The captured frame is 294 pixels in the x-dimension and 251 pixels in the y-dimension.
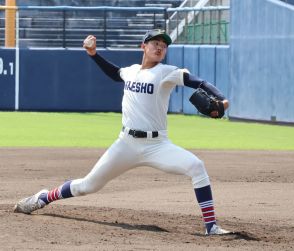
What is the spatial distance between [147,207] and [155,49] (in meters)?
2.05

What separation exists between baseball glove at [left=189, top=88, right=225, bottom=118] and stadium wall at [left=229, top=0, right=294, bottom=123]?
42.1ft

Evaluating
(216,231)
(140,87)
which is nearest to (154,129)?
(140,87)

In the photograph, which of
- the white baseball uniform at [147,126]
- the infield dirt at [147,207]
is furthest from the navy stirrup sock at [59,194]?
the white baseball uniform at [147,126]

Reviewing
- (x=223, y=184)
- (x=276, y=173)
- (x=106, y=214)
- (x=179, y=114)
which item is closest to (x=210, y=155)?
(x=276, y=173)

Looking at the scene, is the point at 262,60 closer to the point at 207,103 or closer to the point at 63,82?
the point at 63,82

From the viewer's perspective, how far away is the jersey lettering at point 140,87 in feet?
26.1

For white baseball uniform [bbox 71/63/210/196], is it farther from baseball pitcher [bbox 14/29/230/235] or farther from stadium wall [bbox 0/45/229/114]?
stadium wall [bbox 0/45/229/114]

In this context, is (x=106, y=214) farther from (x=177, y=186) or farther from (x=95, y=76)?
(x=95, y=76)

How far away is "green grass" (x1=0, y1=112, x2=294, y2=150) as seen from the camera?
53.4 ft

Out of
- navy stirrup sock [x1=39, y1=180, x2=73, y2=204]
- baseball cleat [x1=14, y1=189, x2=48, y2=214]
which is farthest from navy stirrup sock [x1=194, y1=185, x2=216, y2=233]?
baseball cleat [x1=14, y1=189, x2=48, y2=214]

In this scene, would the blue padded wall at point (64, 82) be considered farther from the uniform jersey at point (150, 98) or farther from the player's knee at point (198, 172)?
the player's knee at point (198, 172)

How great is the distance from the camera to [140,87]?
26.2 feet

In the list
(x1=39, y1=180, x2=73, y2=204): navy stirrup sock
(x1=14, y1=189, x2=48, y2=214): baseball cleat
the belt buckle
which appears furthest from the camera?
(x1=14, y1=189, x2=48, y2=214): baseball cleat

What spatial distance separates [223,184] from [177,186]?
0.56 metres
